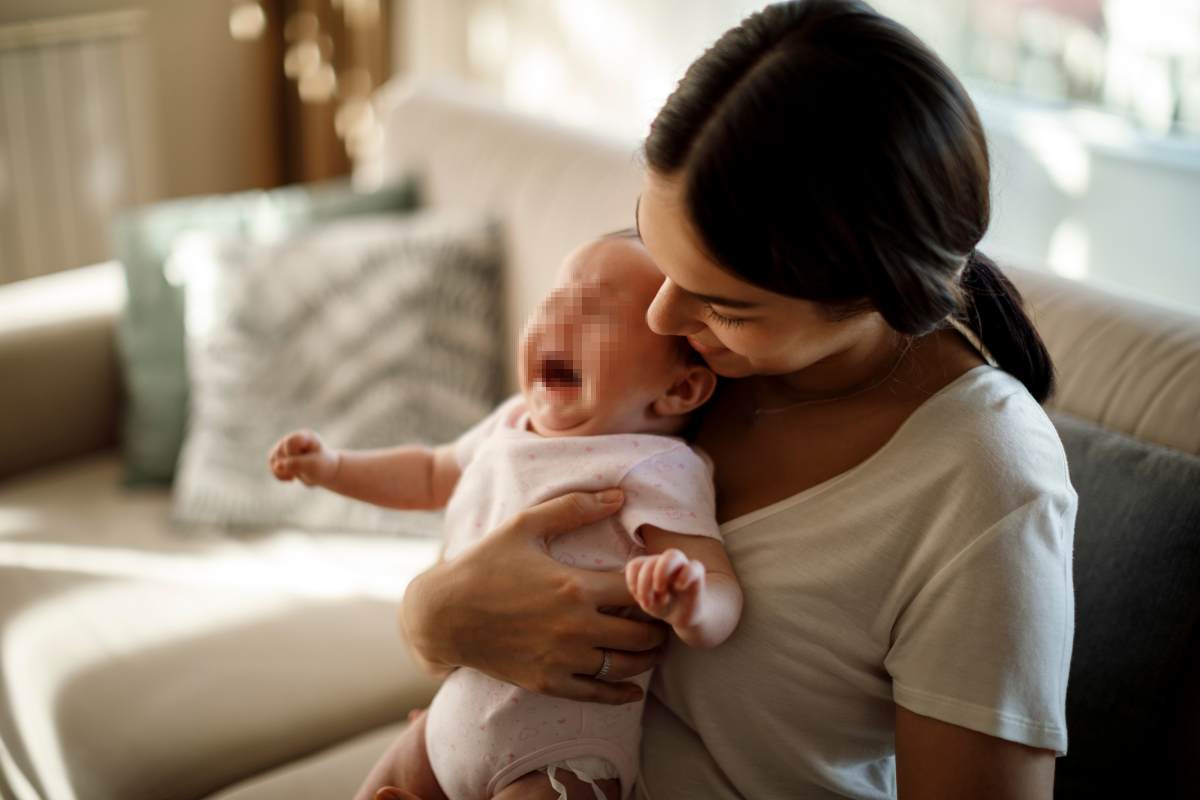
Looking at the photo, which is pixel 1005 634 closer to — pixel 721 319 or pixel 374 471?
pixel 721 319

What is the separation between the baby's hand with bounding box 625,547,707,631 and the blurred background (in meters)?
0.78

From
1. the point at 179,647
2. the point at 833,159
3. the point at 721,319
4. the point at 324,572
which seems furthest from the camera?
the point at 324,572

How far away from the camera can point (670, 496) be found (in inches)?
39.3

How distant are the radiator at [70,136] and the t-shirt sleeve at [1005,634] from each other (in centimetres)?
289

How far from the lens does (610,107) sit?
271 cm

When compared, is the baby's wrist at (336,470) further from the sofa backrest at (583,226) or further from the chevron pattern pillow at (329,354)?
the chevron pattern pillow at (329,354)

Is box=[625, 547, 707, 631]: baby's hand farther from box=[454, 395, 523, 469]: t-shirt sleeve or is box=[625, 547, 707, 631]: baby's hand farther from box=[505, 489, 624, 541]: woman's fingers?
box=[454, 395, 523, 469]: t-shirt sleeve

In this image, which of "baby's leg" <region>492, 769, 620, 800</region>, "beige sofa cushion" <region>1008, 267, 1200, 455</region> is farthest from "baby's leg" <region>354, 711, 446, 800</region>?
"beige sofa cushion" <region>1008, 267, 1200, 455</region>

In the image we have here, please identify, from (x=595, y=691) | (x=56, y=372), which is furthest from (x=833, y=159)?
(x=56, y=372)

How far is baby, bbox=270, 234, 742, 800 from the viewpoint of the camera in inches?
40.0

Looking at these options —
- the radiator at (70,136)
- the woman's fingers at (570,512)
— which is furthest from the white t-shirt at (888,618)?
the radiator at (70,136)

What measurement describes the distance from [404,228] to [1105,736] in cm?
144

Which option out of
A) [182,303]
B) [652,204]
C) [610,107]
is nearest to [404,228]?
[182,303]

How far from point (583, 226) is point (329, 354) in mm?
523
